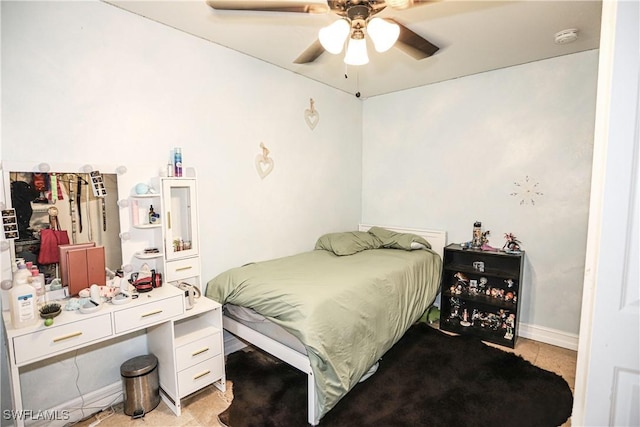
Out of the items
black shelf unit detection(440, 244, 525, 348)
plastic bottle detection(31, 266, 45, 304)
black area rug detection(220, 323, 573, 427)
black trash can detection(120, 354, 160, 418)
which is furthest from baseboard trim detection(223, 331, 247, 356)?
black shelf unit detection(440, 244, 525, 348)

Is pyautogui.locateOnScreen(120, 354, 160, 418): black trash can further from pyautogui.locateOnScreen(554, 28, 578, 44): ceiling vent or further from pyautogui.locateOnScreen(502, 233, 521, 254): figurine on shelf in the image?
pyautogui.locateOnScreen(554, 28, 578, 44): ceiling vent

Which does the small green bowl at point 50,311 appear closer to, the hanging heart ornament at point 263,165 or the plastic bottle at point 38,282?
the plastic bottle at point 38,282

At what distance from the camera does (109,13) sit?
6.54 ft

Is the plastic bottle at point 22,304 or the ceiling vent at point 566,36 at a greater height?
the ceiling vent at point 566,36

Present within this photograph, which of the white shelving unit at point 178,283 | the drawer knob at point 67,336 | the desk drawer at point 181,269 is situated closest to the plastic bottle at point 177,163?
the white shelving unit at point 178,283

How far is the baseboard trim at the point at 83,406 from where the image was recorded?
1.89 metres

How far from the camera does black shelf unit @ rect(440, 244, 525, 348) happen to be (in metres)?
2.89

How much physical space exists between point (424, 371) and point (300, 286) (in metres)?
1.20

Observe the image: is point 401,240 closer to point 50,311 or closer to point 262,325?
point 262,325

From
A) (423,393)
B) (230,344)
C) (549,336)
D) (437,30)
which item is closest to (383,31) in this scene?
(437,30)

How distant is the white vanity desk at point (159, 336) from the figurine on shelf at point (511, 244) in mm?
2637

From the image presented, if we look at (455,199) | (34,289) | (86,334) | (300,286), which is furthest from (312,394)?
(455,199)

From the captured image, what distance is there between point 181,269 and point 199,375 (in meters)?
0.71

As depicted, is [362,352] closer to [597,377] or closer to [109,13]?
[597,377]
